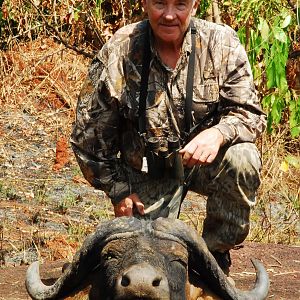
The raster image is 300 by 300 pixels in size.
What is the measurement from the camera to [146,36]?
5.46 meters

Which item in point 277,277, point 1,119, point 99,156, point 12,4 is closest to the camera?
point 99,156

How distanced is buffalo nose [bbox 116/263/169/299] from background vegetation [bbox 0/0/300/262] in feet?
9.08

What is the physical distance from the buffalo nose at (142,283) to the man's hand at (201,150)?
955 millimetres

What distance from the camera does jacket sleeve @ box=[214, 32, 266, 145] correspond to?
5.33 metres

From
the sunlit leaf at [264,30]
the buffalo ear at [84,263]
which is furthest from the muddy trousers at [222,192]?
the sunlit leaf at [264,30]

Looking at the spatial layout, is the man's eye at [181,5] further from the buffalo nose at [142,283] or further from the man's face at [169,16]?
the buffalo nose at [142,283]

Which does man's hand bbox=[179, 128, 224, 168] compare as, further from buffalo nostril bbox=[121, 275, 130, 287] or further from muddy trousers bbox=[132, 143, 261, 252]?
buffalo nostril bbox=[121, 275, 130, 287]

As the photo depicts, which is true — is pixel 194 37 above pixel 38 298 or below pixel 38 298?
above

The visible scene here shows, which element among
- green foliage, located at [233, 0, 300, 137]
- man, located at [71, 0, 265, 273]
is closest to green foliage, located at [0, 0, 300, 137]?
green foliage, located at [233, 0, 300, 137]

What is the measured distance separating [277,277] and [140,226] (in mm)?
2624

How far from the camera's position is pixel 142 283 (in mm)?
3789

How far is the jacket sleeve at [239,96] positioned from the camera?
210 inches

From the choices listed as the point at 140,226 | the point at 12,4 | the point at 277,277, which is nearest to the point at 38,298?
the point at 140,226

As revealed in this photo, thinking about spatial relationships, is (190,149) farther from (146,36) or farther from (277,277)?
(277,277)
